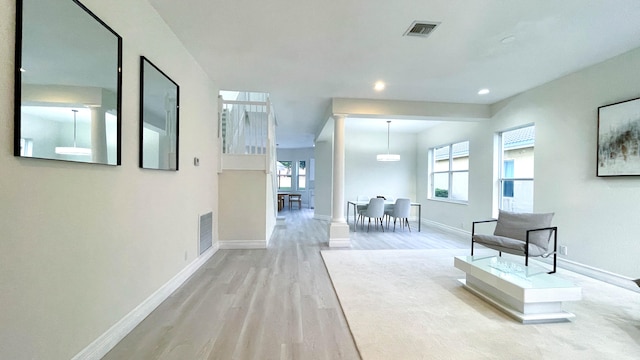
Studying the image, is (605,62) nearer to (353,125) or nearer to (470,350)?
(470,350)

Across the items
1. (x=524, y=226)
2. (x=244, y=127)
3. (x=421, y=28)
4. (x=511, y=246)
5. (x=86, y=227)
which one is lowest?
(x=511, y=246)

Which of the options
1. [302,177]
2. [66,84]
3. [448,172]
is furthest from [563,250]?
[302,177]

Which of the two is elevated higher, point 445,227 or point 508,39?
point 508,39

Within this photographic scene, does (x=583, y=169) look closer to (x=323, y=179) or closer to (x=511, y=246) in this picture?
(x=511, y=246)

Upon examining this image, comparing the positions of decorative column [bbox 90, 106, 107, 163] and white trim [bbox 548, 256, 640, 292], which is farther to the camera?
white trim [bbox 548, 256, 640, 292]

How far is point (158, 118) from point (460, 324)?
3235mm

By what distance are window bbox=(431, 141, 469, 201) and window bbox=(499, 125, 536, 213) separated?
1.08m

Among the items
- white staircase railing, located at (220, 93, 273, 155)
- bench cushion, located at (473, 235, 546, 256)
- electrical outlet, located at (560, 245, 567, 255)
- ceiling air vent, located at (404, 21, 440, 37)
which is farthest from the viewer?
white staircase railing, located at (220, 93, 273, 155)

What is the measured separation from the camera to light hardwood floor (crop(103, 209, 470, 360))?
1.97 metres

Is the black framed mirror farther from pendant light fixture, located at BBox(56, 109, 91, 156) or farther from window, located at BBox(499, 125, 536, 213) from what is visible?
window, located at BBox(499, 125, 536, 213)

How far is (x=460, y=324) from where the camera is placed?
2340mm

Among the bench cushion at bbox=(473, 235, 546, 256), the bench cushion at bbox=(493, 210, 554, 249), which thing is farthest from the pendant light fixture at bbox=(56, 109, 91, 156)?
the bench cushion at bbox=(493, 210, 554, 249)

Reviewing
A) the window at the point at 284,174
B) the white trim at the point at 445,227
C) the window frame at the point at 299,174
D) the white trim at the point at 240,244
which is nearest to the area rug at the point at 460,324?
the white trim at the point at 240,244

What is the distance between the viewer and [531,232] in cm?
362
